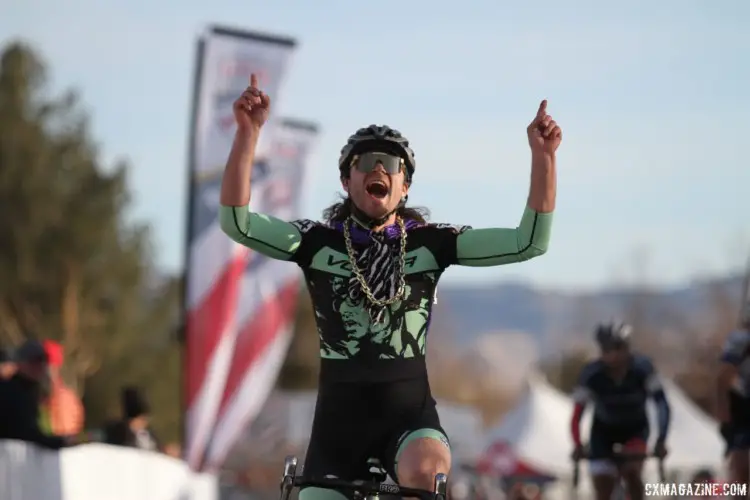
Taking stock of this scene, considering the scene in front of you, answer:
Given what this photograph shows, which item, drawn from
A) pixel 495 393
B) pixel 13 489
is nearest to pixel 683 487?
pixel 13 489

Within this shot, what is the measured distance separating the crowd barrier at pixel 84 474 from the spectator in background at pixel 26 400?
10 cm

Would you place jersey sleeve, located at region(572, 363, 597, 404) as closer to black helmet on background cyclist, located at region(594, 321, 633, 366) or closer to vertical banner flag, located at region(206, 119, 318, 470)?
black helmet on background cyclist, located at region(594, 321, 633, 366)

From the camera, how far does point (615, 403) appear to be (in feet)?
45.3

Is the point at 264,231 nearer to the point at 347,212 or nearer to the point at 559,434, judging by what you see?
the point at 347,212

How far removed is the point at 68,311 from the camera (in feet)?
168

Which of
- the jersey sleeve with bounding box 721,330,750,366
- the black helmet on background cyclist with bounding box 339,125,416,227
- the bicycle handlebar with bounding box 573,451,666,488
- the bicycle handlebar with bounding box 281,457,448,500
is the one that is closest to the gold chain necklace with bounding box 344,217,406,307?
the black helmet on background cyclist with bounding box 339,125,416,227

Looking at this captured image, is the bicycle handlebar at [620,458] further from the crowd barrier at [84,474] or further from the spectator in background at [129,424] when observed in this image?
the spectator in background at [129,424]

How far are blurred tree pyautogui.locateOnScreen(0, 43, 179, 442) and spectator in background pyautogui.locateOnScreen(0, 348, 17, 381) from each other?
36.8m

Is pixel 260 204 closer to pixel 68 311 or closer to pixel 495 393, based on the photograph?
pixel 68 311

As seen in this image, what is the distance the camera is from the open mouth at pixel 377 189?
24.0ft

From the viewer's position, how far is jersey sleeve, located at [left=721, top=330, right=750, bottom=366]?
12500 millimetres

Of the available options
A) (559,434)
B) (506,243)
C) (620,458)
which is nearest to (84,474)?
(620,458)

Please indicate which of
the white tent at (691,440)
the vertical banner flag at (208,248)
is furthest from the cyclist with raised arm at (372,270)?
Answer: the white tent at (691,440)

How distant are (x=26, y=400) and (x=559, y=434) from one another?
23.7m
